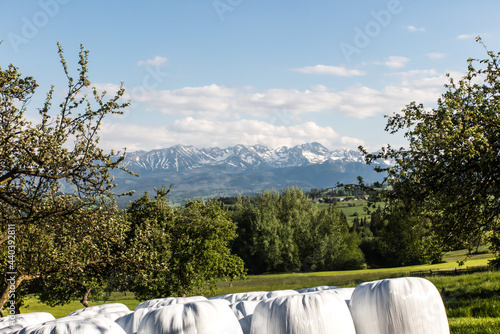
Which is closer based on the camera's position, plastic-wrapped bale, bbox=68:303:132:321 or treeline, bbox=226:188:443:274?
plastic-wrapped bale, bbox=68:303:132:321

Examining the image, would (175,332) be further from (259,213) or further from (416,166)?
(259,213)

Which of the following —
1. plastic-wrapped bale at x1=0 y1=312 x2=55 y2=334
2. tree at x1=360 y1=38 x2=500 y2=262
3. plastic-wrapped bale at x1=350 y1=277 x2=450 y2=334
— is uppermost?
tree at x1=360 y1=38 x2=500 y2=262

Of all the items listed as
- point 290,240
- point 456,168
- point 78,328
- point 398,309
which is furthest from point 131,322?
point 290,240

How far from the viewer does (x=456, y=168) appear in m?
11.1

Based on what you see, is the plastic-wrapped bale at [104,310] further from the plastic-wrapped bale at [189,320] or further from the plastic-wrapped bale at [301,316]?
the plastic-wrapped bale at [301,316]

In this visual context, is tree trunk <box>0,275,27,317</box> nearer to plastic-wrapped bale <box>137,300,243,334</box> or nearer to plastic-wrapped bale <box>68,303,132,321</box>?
plastic-wrapped bale <box>68,303,132,321</box>

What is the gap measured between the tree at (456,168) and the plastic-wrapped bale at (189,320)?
259 inches

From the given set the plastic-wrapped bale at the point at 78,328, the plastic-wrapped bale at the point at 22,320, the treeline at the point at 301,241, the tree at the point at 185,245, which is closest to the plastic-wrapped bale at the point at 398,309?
the plastic-wrapped bale at the point at 78,328

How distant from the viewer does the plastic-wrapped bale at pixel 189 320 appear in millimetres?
6848

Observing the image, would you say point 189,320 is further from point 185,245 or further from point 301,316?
point 185,245

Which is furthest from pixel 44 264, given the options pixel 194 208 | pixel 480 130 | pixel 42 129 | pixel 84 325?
pixel 194 208

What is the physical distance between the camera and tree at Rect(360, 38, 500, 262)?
10.8 meters

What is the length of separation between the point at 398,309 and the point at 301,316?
2184 millimetres

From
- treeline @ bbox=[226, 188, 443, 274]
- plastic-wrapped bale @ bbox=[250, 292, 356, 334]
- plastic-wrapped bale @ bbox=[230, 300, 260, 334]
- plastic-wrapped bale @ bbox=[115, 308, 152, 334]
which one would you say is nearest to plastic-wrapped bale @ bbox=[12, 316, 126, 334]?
plastic-wrapped bale @ bbox=[115, 308, 152, 334]
